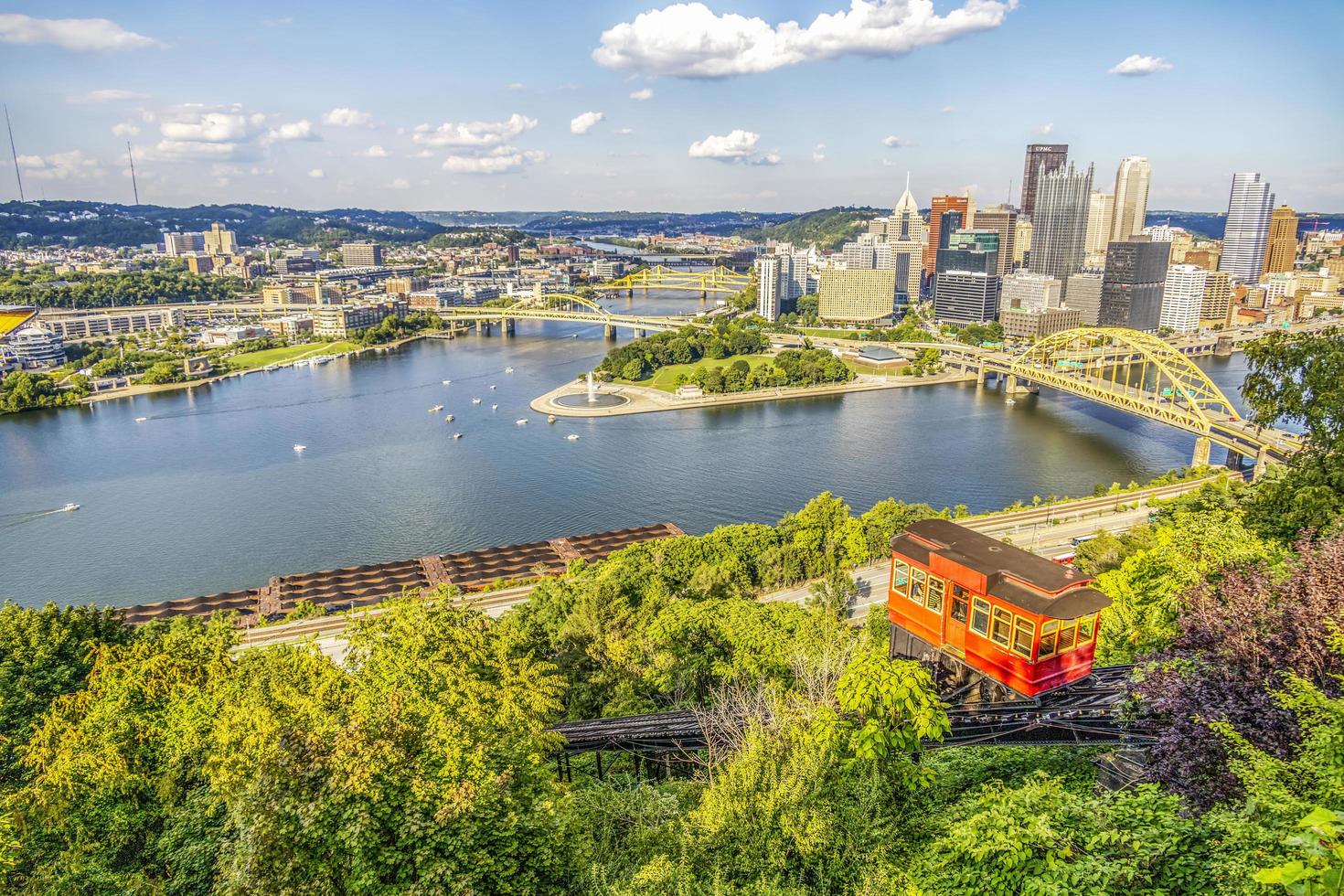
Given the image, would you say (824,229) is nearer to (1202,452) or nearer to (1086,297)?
(1086,297)

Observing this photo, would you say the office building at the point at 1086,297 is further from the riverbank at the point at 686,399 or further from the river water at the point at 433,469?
the riverbank at the point at 686,399

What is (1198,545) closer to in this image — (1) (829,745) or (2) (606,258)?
(1) (829,745)

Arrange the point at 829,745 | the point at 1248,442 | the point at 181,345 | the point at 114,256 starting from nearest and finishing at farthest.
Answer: the point at 829,745
the point at 1248,442
the point at 181,345
the point at 114,256

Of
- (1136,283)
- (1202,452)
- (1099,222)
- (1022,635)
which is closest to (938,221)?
(1099,222)

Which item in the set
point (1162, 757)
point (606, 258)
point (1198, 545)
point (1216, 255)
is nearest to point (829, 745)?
point (1162, 757)

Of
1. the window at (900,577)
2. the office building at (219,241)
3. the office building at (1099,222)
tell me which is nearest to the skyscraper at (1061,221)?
the office building at (1099,222)
